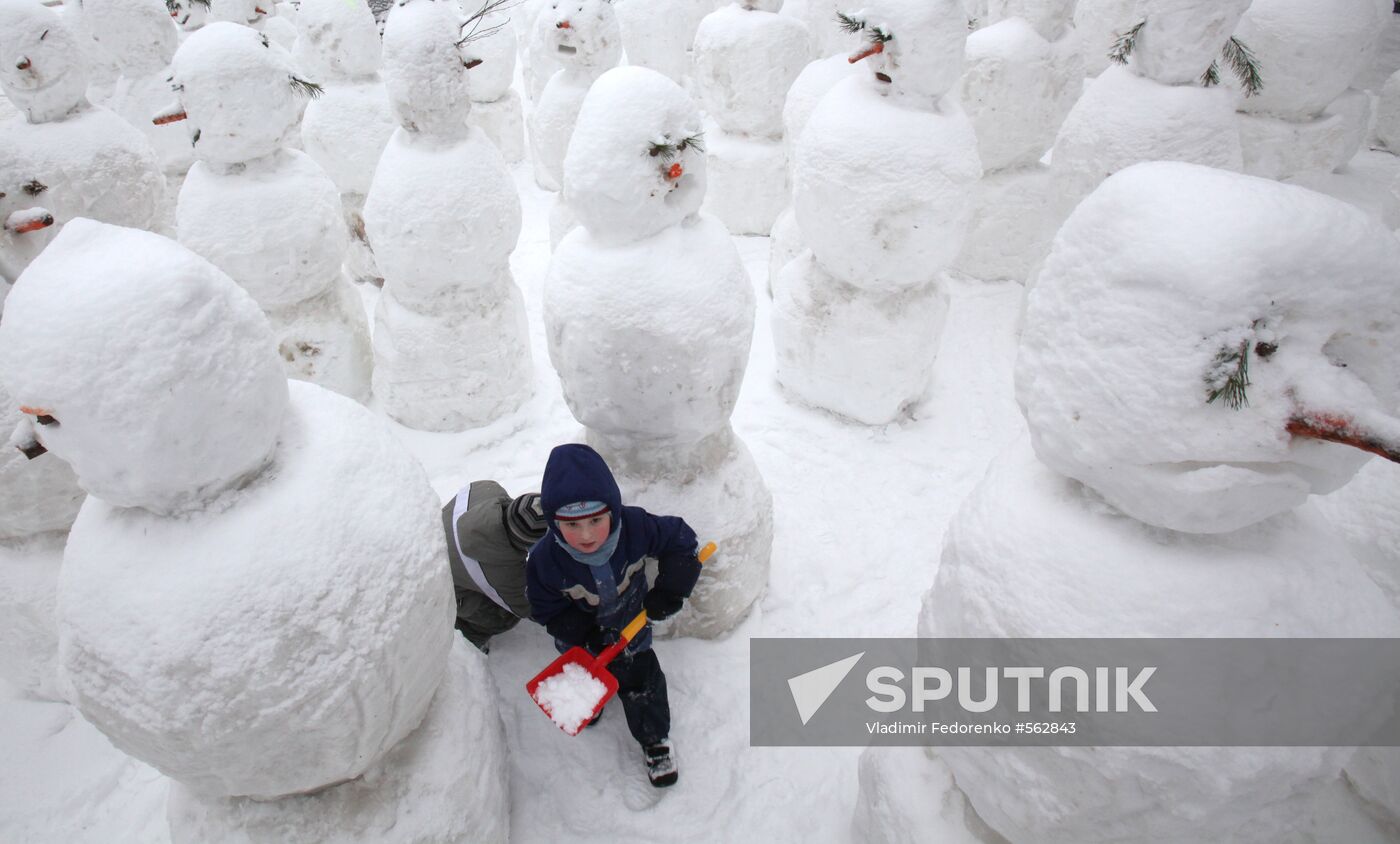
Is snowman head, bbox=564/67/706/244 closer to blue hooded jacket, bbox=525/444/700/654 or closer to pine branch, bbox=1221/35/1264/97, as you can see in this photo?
blue hooded jacket, bbox=525/444/700/654

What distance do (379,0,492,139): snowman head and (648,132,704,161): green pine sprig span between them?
1.53 meters

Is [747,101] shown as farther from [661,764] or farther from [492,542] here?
[661,764]

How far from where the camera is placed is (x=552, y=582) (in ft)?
7.34

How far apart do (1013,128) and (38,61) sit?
4.59 m

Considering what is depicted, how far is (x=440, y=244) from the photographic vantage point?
3.40 meters

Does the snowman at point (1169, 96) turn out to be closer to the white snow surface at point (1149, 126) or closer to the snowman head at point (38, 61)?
the white snow surface at point (1149, 126)

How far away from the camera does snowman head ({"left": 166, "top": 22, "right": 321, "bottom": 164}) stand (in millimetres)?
3021

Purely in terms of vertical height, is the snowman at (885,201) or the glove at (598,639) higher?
the snowman at (885,201)

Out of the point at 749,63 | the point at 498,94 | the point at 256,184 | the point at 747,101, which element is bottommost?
the point at 498,94

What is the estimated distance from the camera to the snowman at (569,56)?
14.4 ft

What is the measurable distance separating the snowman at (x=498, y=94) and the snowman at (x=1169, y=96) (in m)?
4.49

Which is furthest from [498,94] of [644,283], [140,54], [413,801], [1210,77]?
[413,801]

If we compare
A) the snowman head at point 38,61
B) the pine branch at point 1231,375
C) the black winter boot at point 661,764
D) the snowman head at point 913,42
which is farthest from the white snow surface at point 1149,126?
the snowman head at point 38,61

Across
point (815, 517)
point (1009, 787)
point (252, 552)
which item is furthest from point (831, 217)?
point (252, 552)
